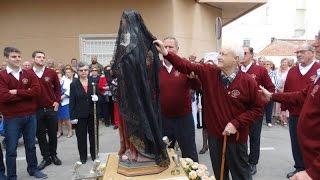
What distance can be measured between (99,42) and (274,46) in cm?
2596

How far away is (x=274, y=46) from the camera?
118 ft

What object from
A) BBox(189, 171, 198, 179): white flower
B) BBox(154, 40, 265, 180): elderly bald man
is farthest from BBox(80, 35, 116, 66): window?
BBox(189, 171, 198, 179): white flower

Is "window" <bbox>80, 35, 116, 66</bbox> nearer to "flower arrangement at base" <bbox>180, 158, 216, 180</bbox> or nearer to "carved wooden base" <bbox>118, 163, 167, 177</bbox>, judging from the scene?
"flower arrangement at base" <bbox>180, 158, 216, 180</bbox>

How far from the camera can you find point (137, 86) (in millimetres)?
3734

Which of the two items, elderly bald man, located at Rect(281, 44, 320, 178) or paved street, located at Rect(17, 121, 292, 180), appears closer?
elderly bald man, located at Rect(281, 44, 320, 178)

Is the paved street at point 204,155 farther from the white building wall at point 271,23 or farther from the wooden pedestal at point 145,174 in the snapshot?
the white building wall at point 271,23

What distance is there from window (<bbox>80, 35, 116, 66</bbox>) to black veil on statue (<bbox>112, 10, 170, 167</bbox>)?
9252 mm

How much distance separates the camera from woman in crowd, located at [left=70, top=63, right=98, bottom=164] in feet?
23.4

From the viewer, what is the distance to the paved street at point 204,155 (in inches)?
264

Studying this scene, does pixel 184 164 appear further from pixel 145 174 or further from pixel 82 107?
pixel 82 107

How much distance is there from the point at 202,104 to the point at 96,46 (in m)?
8.76

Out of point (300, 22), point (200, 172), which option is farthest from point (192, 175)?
point (300, 22)

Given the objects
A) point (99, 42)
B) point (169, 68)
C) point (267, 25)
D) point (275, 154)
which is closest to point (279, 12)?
point (267, 25)

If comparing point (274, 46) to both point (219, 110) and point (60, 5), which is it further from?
point (219, 110)
